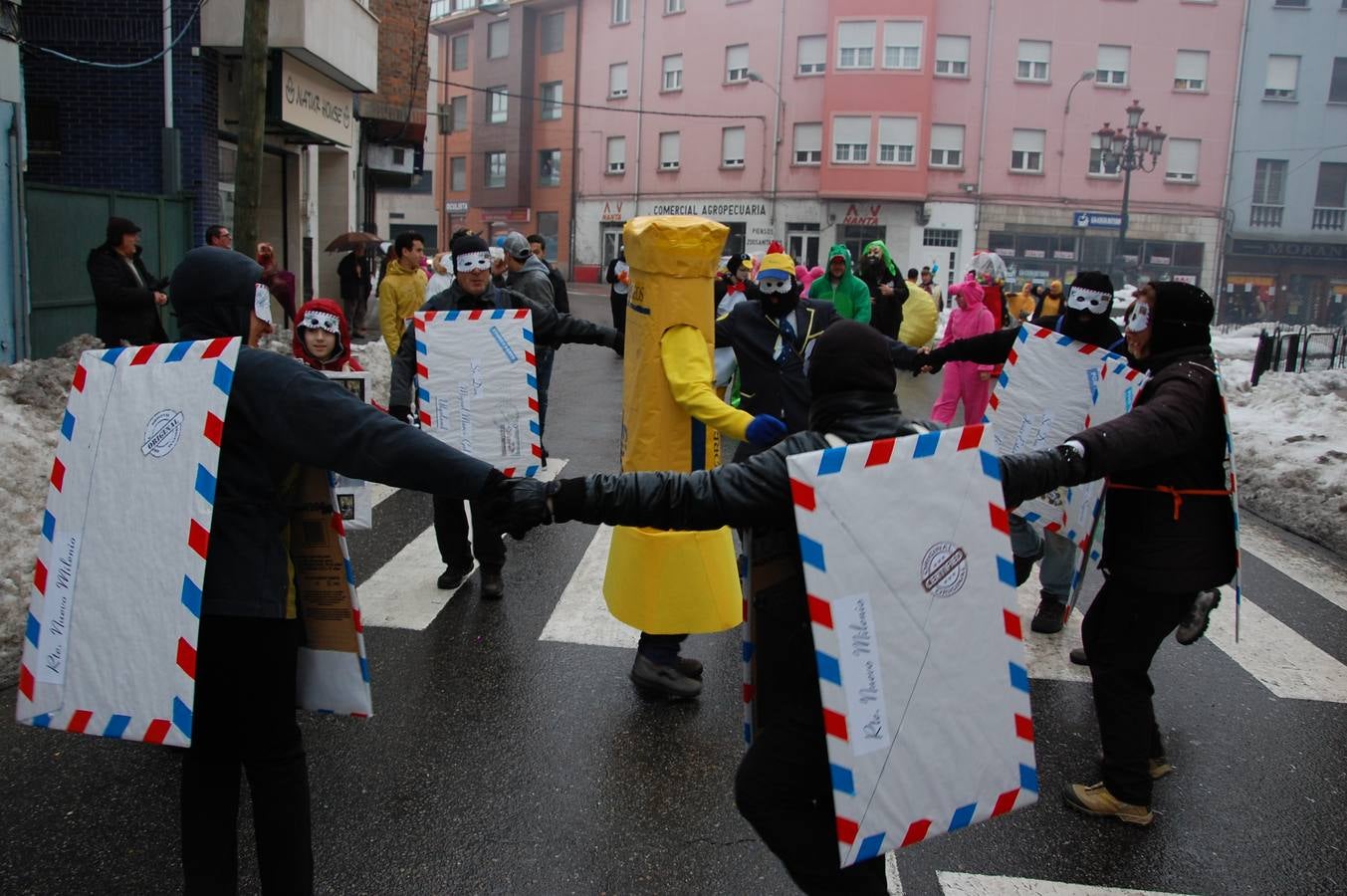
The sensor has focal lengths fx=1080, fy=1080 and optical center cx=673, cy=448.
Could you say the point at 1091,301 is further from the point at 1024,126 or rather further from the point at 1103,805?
the point at 1024,126

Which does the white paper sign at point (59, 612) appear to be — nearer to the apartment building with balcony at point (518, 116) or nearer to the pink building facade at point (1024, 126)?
the pink building facade at point (1024, 126)

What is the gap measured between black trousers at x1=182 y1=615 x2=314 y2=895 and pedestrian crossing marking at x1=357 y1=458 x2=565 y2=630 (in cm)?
287

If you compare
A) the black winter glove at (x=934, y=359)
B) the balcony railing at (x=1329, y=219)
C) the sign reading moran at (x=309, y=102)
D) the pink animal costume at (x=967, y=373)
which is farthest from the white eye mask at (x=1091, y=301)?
the balcony railing at (x=1329, y=219)

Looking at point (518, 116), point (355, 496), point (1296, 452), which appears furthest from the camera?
point (518, 116)

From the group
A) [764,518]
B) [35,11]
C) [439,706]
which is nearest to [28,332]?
[35,11]

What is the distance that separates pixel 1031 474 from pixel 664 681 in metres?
2.42

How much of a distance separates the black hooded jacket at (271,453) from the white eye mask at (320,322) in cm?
341

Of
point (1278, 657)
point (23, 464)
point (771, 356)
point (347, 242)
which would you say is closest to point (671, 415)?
point (771, 356)

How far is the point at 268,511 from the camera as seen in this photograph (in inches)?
115

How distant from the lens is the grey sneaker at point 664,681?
4969 mm

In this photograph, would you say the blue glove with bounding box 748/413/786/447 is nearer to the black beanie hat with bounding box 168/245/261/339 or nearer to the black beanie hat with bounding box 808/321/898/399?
the black beanie hat with bounding box 808/321/898/399

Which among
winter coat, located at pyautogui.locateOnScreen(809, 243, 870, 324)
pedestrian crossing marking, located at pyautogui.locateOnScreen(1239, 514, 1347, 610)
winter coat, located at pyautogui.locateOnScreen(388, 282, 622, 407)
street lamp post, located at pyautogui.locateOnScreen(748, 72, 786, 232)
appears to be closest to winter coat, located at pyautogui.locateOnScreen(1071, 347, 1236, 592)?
winter coat, located at pyautogui.locateOnScreen(388, 282, 622, 407)

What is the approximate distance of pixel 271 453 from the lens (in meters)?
2.89

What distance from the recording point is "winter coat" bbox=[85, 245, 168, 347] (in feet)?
31.8
